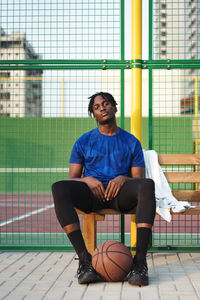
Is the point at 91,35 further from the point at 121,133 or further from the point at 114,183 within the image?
the point at 114,183

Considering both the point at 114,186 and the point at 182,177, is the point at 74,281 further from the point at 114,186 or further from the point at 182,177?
the point at 182,177

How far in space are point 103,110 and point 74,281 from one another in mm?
1523

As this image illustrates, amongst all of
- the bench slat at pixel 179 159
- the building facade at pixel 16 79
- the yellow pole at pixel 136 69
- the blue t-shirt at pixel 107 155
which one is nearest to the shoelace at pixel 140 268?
the blue t-shirt at pixel 107 155

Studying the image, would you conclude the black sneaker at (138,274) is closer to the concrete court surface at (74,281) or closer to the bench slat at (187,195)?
the concrete court surface at (74,281)

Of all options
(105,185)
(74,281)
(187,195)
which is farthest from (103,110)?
(74,281)

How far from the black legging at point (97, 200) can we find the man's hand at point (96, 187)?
0.13 feet

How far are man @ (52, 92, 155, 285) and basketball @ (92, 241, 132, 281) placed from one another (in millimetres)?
51

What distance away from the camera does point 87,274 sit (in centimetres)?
355

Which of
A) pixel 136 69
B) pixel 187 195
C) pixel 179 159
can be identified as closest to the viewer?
pixel 187 195

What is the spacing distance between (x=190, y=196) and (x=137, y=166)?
0.82m

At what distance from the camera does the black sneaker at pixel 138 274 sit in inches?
137

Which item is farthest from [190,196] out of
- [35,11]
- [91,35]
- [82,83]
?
[35,11]

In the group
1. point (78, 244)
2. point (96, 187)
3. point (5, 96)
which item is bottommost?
point (78, 244)

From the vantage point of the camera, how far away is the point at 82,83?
16.8ft
